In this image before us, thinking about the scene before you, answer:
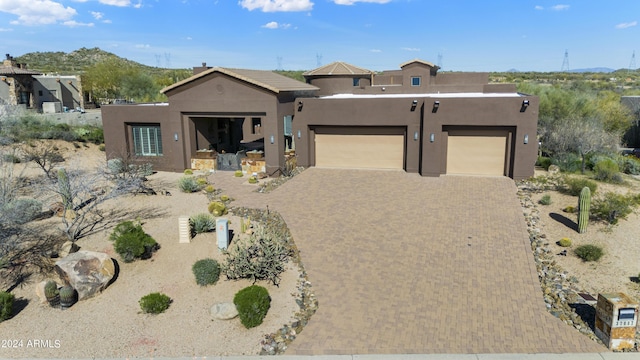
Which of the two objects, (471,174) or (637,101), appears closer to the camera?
(471,174)

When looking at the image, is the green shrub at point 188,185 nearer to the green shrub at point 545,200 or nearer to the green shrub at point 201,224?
the green shrub at point 201,224

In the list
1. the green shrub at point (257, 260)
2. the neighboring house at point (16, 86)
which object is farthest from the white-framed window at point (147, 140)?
the neighboring house at point (16, 86)

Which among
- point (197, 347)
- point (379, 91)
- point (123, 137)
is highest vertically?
point (379, 91)

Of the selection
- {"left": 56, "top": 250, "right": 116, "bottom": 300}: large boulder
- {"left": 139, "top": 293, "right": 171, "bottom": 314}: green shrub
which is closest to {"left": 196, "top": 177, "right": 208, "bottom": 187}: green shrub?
{"left": 56, "top": 250, "right": 116, "bottom": 300}: large boulder

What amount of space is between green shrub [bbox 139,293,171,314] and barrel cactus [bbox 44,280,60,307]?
2289 mm

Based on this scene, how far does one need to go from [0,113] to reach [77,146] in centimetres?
466

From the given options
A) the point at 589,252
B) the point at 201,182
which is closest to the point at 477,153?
the point at 589,252

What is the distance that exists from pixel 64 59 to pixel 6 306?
108069 mm

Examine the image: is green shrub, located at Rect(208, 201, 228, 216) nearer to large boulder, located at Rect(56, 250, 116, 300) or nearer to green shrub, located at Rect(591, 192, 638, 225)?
large boulder, located at Rect(56, 250, 116, 300)

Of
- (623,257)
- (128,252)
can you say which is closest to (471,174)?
(623,257)

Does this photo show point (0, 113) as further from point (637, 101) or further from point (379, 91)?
point (637, 101)

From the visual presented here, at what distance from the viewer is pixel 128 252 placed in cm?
1373

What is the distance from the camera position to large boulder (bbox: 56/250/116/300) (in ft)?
40.0

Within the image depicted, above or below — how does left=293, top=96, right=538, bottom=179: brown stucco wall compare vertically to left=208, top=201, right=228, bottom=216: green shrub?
above
